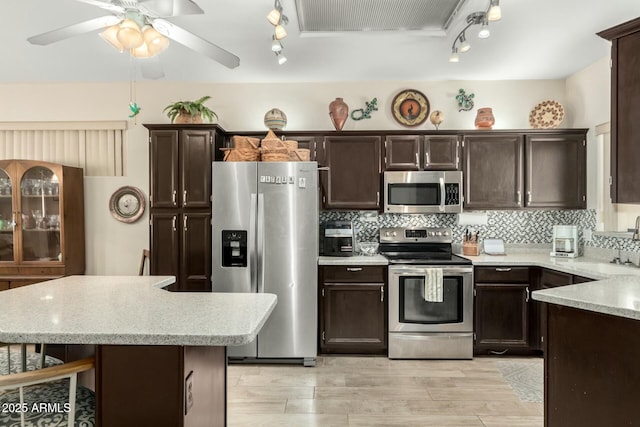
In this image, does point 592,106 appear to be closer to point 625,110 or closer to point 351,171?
point 625,110

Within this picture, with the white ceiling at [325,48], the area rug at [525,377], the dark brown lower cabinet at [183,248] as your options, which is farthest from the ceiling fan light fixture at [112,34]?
the area rug at [525,377]

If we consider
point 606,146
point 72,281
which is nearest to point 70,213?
point 72,281

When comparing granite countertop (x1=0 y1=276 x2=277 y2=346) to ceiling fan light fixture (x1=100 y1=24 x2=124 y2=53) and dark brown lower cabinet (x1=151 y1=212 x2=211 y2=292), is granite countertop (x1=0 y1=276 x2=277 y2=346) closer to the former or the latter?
ceiling fan light fixture (x1=100 y1=24 x2=124 y2=53)

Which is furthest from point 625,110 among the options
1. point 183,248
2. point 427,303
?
point 183,248

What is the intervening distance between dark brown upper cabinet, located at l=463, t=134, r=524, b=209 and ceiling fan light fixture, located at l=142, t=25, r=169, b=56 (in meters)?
3.02

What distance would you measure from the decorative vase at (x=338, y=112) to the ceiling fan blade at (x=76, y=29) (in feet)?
7.82

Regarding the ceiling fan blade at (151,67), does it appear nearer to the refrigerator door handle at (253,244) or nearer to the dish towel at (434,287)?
the refrigerator door handle at (253,244)

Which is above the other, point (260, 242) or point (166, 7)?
point (166, 7)

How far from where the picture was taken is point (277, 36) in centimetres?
217

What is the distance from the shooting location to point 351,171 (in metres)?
3.91

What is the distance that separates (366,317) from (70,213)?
326 cm

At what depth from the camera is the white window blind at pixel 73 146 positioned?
4.27 meters

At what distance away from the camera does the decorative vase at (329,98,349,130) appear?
3.94 meters

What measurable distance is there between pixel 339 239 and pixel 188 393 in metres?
2.52
